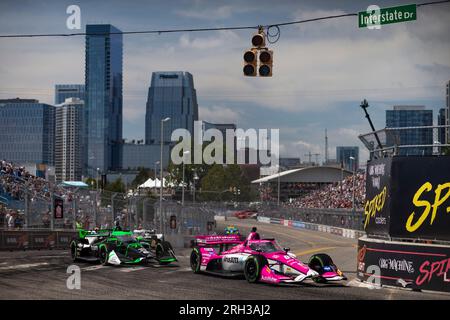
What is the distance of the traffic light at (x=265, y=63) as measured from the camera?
1887 centimetres

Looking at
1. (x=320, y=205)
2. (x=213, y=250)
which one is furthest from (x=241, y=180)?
(x=213, y=250)

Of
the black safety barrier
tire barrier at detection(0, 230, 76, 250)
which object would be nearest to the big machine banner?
the black safety barrier

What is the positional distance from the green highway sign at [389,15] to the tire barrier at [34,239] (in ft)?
63.1

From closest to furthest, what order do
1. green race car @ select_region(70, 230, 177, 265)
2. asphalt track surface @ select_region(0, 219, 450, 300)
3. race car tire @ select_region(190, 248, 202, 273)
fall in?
asphalt track surface @ select_region(0, 219, 450, 300), race car tire @ select_region(190, 248, 202, 273), green race car @ select_region(70, 230, 177, 265)

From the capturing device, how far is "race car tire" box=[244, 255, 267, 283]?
18.4m

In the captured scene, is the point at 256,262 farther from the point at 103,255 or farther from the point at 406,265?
the point at 103,255

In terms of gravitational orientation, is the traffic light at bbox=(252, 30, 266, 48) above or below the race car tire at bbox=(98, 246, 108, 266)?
above

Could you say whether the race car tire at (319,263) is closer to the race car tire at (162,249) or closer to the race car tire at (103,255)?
the race car tire at (162,249)

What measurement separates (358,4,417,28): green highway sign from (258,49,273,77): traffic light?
8.62 ft

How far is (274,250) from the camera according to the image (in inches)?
761

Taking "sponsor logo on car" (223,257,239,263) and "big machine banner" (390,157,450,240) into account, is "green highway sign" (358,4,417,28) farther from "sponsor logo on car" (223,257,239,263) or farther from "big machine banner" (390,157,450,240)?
"sponsor logo on car" (223,257,239,263)

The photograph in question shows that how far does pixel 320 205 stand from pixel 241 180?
58910 mm

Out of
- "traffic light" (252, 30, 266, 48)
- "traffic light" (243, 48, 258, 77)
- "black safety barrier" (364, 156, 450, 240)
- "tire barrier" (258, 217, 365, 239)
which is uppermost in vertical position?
"traffic light" (252, 30, 266, 48)

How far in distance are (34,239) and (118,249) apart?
10.8 metres
